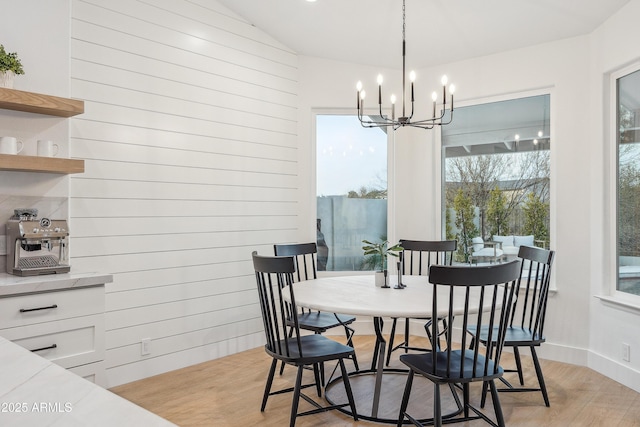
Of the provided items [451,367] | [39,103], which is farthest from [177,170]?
[451,367]

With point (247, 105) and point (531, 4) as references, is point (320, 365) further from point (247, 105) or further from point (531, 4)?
point (531, 4)

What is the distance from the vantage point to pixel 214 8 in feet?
13.8

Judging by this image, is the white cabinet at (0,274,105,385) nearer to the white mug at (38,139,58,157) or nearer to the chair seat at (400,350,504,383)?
the white mug at (38,139,58,157)

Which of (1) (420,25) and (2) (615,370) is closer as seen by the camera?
(2) (615,370)

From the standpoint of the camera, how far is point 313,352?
9.22 feet

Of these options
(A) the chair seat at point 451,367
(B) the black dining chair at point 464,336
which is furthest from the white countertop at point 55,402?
(A) the chair seat at point 451,367

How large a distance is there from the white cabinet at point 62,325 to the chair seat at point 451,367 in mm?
1783

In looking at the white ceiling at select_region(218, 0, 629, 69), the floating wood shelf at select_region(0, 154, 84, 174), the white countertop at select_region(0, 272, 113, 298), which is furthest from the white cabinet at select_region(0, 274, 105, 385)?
the white ceiling at select_region(218, 0, 629, 69)

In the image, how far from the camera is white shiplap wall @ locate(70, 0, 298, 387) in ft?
11.3

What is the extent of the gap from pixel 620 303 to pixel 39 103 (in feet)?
13.5

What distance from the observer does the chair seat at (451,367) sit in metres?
2.35

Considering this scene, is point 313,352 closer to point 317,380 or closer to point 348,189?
point 317,380

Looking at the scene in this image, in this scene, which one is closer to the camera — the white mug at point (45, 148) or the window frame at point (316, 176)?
the white mug at point (45, 148)

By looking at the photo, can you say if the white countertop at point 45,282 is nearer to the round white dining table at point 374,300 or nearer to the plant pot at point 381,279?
the round white dining table at point 374,300
